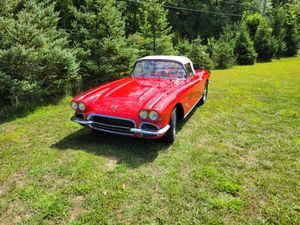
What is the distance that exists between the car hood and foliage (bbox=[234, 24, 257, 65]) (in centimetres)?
1526

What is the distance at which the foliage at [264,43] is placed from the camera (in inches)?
796

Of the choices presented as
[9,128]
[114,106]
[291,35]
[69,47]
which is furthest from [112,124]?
[291,35]

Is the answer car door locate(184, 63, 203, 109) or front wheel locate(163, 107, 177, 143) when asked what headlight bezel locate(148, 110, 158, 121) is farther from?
car door locate(184, 63, 203, 109)

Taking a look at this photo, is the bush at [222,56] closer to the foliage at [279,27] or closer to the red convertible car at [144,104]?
the foliage at [279,27]

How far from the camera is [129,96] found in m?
3.91

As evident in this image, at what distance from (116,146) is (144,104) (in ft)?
3.02

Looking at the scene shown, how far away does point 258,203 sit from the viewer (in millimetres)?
2527

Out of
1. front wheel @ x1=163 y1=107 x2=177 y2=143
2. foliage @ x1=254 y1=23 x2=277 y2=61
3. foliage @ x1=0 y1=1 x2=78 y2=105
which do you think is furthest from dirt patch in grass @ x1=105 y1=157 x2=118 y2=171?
foliage @ x1=254 y1=23 x2=277 y2=61

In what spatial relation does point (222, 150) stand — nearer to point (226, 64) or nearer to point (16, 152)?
point (16, 152)

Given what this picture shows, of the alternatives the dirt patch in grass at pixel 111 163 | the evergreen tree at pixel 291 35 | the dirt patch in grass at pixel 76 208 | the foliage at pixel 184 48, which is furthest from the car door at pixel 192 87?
the evergreen tree at pixel 291 35

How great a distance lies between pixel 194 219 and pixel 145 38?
34.7 ft

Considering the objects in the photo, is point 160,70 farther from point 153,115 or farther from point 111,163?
point 111,163

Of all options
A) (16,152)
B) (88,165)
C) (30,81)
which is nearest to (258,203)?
(88,165)

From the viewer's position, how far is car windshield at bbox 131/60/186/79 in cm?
487
